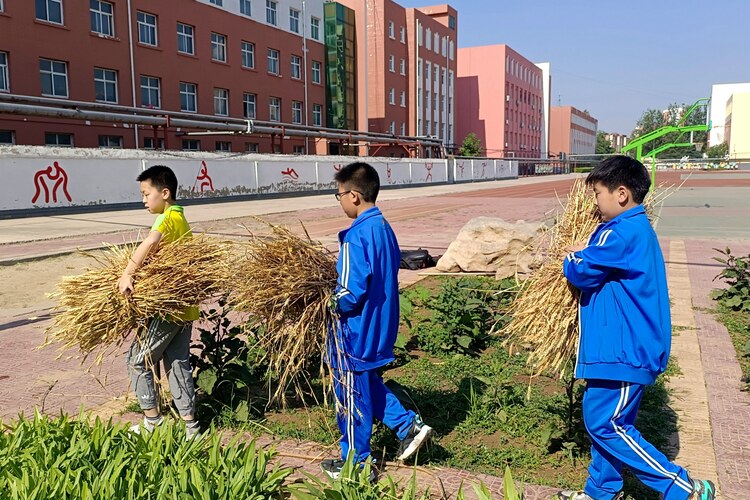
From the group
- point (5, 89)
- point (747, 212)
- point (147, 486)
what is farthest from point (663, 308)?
point (5, 89)

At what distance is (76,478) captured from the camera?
8.47 ft

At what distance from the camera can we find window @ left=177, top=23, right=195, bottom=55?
113 ft

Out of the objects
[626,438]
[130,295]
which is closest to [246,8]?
[130,295]

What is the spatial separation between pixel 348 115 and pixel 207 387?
4893 cm

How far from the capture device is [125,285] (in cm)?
327

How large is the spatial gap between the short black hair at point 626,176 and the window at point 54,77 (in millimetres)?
29754

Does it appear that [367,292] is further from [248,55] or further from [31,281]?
[248,55]

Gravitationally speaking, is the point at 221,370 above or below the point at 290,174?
below

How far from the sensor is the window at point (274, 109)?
4191 cm

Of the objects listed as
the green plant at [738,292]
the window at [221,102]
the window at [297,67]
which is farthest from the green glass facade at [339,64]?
the green plant at [738,292]

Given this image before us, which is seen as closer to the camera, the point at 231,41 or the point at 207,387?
the point at 207,387

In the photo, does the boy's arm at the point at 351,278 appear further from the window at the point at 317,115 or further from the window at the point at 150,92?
the window at the point at 317,115

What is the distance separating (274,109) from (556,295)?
41.4 meters

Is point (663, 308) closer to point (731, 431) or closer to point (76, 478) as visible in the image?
point (731, 431)
